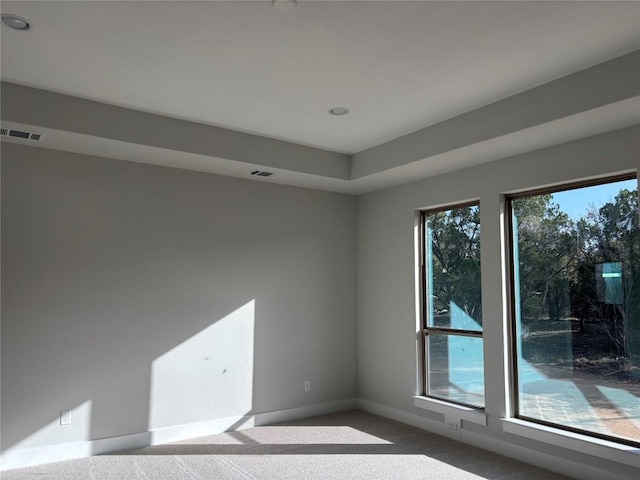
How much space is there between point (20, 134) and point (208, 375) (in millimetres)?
2591

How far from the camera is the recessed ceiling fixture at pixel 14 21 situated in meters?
2.59

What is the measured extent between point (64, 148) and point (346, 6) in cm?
273

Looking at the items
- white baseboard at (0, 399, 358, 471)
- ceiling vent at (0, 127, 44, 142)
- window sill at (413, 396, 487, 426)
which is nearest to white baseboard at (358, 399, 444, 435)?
window sill at (413, 396, 487, 426)

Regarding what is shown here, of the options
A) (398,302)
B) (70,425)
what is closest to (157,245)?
(70,425)

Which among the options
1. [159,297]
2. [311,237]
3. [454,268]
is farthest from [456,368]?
[159,297]

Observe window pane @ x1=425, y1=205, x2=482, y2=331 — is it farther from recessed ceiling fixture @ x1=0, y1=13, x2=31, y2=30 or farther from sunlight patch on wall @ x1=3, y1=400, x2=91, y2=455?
recessed ceiling fixture @ x1=0, y1=13, x2=31, y2=30

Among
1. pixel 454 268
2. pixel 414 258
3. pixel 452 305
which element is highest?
pixel 414 258

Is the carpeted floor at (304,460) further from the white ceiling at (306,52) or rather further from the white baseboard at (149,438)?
the white ceiling at (306,52)

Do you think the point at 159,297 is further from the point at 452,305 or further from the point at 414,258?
the point at 452,305

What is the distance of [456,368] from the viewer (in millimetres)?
4680

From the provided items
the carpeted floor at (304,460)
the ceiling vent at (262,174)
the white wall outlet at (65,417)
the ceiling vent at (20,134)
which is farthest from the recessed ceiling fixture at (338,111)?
the white wall outlet at (65,417)

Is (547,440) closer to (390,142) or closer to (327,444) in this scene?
(327,444)

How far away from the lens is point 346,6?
2.49m

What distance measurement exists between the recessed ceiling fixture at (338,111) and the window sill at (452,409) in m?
2.80
